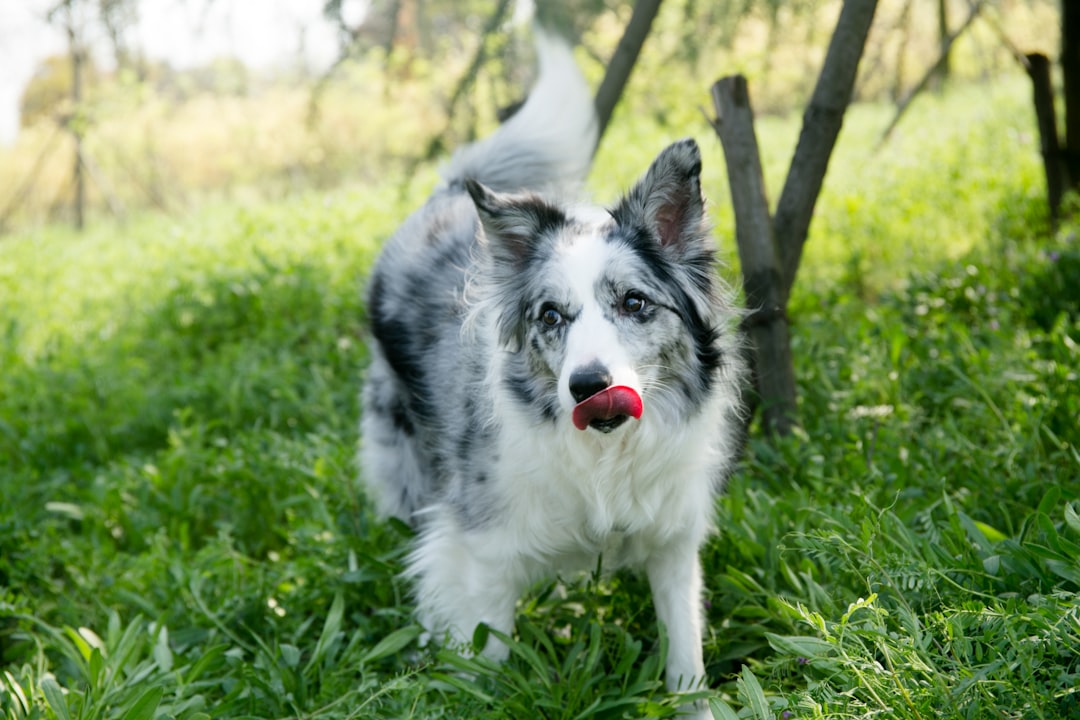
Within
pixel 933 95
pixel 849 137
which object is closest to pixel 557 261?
pixel 849 137

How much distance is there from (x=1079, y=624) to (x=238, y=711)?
2.22 metres

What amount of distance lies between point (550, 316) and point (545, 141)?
1.57 meters

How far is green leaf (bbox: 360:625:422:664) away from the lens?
279 cm

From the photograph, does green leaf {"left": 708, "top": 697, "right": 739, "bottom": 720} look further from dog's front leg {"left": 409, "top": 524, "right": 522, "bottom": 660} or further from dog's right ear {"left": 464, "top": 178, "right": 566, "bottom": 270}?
dog's right ear {"left": 464, "top": 178, "right": 566, "bottom": 270}

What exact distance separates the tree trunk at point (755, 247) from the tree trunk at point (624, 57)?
1.16 m

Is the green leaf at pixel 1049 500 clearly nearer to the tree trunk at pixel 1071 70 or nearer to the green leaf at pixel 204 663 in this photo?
the green leaf at pixel 204 663

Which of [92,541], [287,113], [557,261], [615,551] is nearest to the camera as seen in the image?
[557,261]

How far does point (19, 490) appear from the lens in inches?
163

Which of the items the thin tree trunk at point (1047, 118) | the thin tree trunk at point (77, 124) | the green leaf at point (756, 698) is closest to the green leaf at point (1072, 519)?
the green leaf at point (756, 698)

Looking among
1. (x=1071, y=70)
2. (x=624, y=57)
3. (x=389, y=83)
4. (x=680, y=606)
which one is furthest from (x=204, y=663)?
(x=1071, y=70)

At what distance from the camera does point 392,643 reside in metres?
2.85

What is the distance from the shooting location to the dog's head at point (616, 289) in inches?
98.3

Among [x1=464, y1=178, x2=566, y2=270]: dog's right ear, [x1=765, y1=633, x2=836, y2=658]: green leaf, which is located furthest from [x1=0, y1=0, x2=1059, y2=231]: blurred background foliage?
[x1=765, y1=633, x2=836, y2=658]: green leaf

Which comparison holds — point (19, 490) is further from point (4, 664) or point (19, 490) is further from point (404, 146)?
point (404, 146)
